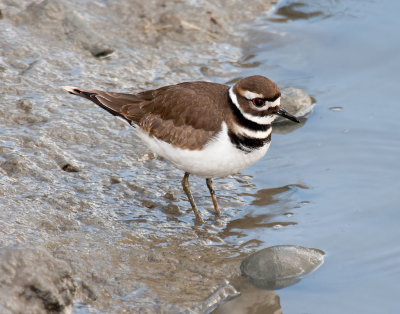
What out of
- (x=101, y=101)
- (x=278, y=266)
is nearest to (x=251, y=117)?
(x=278, y=266)

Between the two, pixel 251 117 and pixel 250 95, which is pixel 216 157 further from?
pixel 250 95

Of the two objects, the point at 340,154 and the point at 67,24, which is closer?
the point at 340,154

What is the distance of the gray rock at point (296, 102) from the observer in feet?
25.0

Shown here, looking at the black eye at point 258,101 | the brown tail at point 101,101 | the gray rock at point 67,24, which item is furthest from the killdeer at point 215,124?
the gray rock at point 67,24

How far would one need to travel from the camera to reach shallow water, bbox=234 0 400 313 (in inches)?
201

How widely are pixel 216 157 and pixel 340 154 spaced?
2022 mm

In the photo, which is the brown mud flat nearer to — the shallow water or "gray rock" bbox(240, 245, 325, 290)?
"gray rock" bbox(240, 245, 325, 290)

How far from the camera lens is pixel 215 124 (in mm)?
5578

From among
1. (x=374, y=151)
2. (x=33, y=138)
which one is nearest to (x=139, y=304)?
(x=33, y=138)

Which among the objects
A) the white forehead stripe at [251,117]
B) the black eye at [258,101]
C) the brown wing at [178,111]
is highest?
the black eye at [258,101]

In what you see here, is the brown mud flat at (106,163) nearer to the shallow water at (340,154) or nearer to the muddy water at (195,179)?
the muddy water at (195,179)

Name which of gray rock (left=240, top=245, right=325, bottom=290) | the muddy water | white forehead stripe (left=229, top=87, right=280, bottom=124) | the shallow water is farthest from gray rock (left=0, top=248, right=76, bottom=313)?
white forehead stripe (left=229, top=87, right=280, bottom=124)

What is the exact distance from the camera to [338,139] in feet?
23.7

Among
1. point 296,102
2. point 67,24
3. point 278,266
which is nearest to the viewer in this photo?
point 278,266
